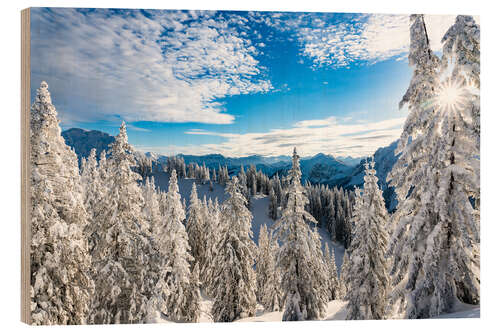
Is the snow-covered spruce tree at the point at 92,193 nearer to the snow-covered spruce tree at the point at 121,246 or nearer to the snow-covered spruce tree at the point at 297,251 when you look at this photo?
the snow-covered spruce tree at the point at 121,246

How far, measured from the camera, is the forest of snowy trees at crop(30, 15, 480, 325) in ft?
31.4

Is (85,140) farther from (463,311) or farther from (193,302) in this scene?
(463,311)

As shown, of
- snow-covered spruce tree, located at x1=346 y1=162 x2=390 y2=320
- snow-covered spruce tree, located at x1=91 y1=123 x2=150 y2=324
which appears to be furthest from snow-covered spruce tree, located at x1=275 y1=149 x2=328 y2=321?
snow-covered spruce tree, located at x1=91 y1=123 x2=150 y2=324

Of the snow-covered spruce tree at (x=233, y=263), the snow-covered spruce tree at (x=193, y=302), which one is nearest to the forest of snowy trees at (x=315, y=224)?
the snow-covered spruce tree at (x=233, y=263)

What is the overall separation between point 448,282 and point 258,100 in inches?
352

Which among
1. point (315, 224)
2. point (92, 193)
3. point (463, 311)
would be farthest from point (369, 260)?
point (92, 193)

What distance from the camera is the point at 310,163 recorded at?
40.9 feet

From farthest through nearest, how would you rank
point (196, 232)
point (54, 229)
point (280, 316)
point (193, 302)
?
point (196, 232) < point (193, 302) < point (280, 316) < point (54, 229)

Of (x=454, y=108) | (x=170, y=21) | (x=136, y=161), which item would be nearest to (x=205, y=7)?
(x=170, y=21)

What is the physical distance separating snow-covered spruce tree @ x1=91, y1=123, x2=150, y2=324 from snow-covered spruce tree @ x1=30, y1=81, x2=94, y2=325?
71 centimetres

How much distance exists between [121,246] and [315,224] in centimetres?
826

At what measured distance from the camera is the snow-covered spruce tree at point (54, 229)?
954cm

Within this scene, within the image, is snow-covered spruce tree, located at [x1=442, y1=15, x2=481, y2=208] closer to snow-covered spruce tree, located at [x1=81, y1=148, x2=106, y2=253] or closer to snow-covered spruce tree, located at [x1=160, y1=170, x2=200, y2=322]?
snow-covered spruce tree, located at [x1=160, y1=170, x2=200, y2=322]

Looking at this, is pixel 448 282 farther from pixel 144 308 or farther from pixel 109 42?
pixel 109 42
